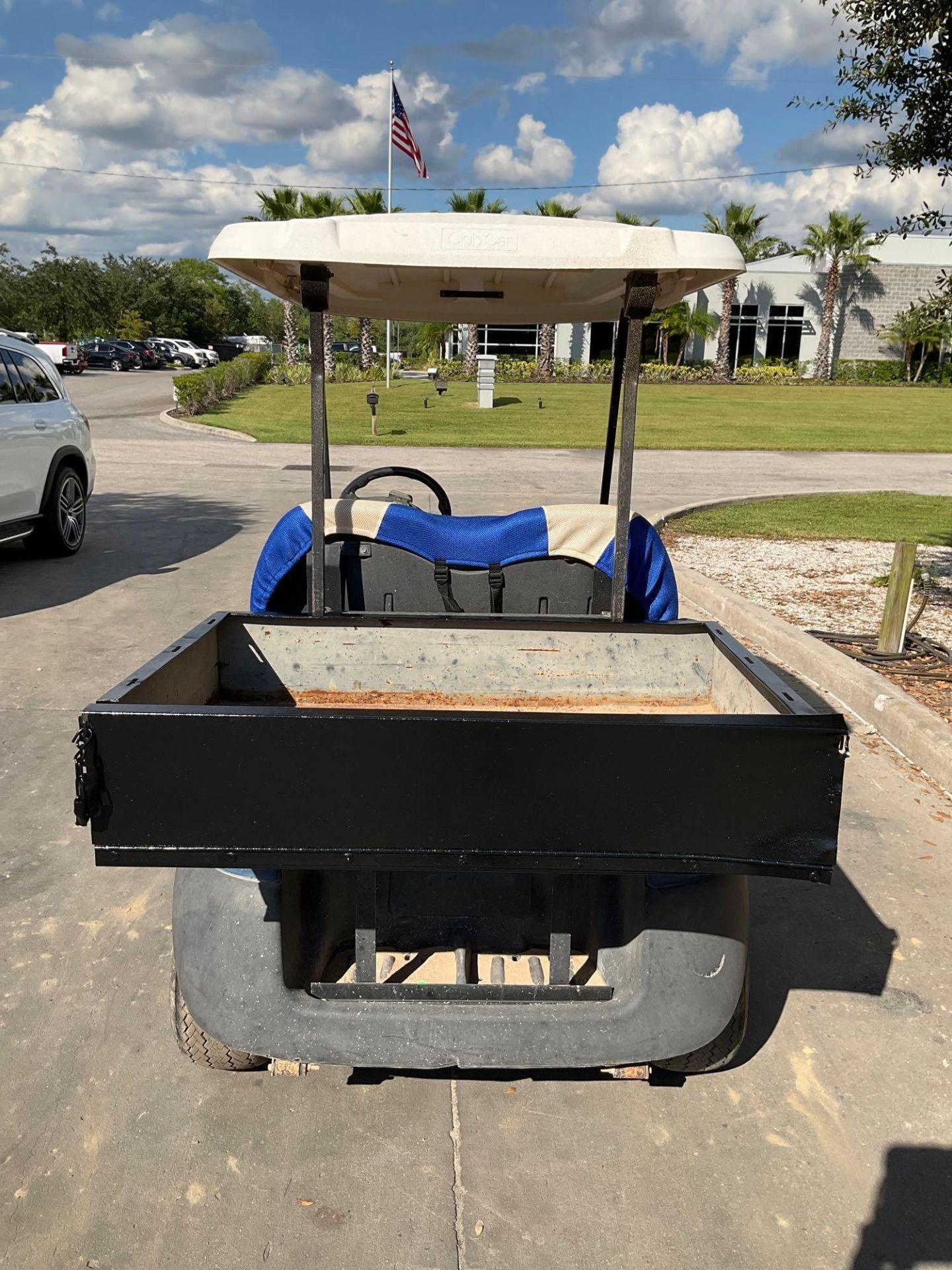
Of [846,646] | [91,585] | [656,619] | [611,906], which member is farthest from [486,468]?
[611,906]

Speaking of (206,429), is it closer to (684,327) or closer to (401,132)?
(401,132)

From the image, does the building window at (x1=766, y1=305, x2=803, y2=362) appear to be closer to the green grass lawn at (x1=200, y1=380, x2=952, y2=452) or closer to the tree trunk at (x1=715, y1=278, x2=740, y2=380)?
the tree trunk at (x1=715, y1=278, x2=740, y2=380)

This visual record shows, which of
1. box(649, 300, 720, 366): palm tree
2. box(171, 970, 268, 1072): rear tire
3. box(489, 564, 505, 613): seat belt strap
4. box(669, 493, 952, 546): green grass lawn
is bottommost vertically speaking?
Result: box(669, 493, 952, 546): green grass lawn

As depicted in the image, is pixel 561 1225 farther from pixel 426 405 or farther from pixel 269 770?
pixel 426 405

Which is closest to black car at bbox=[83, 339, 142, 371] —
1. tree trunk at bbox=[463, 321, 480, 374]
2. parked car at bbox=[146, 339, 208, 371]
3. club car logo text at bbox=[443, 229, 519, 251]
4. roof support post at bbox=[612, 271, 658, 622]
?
parked car at bbox=[146, 339, 208, 371]

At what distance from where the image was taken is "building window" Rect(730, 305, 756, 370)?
53750mm

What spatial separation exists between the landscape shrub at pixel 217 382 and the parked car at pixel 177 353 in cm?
1978

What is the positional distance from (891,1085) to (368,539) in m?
2.51

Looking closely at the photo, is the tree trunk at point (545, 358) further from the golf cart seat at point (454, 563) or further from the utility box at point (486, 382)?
the golf cart seat at point (454, 563)

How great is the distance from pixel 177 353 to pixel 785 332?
115ft

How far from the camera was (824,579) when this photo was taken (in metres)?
9.46

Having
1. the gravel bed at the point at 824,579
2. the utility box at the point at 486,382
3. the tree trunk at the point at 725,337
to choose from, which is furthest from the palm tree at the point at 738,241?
the gravel bed at the point at 824,579

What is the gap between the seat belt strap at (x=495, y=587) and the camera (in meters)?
4.00

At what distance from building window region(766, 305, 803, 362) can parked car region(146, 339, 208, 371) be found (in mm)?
32030
